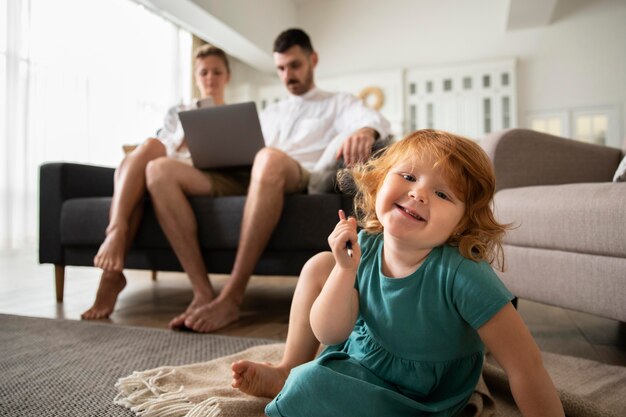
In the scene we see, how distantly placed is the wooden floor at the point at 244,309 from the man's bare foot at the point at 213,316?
0.09 ft

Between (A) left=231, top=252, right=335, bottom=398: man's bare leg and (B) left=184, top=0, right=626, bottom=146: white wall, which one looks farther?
(B) left=184, top=0, right=626, bottom=146: white wall

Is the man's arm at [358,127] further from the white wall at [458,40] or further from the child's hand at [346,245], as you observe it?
the white wall at [458,40]

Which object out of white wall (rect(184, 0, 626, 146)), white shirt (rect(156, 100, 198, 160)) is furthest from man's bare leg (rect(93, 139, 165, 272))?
white wall (rect(184, 0, 626, 146))

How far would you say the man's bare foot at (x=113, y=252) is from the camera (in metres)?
1.39

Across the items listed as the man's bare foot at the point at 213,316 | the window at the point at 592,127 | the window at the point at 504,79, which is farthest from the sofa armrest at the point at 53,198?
the window at the point at 592,127

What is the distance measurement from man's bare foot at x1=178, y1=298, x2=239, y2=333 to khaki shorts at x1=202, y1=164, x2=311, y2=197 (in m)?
0.42

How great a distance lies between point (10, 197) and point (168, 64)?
2.04m

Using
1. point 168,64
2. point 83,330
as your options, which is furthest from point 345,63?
point 83,330

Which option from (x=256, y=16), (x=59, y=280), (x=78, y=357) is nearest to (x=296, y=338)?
(x=78, y=357)

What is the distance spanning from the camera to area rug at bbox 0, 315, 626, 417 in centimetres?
71

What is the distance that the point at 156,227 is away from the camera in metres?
1.54

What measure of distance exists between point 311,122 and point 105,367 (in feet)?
3.82

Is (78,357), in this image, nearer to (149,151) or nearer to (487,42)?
(149,151)

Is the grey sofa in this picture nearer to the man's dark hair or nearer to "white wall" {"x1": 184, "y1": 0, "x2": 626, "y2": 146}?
the man's dark hair
